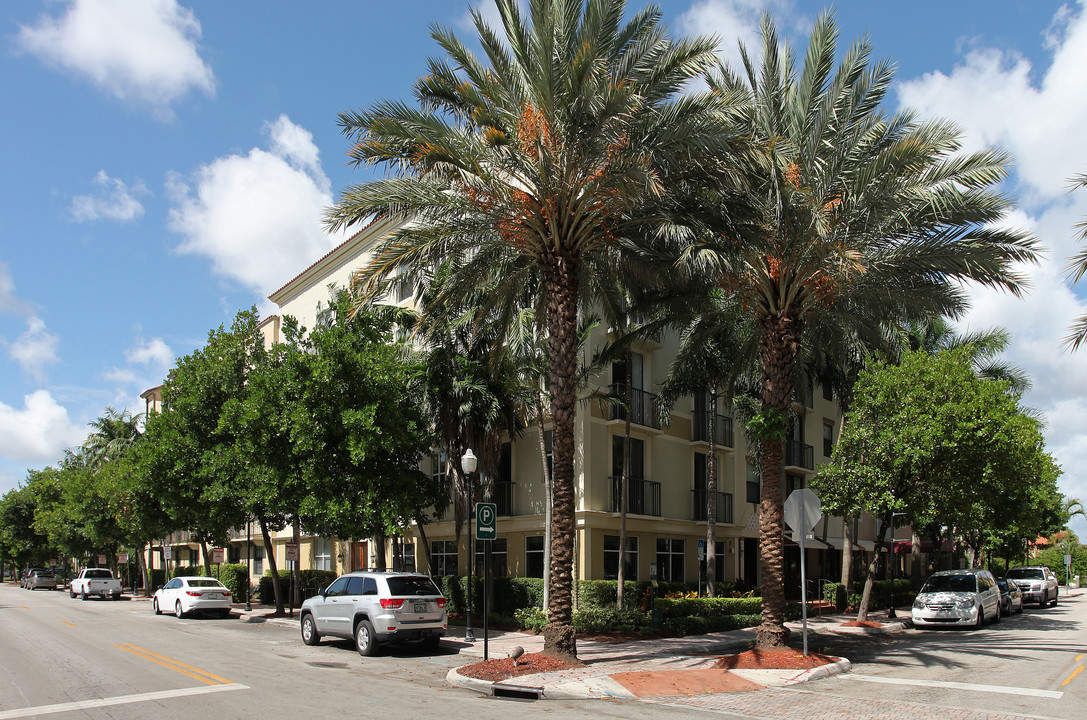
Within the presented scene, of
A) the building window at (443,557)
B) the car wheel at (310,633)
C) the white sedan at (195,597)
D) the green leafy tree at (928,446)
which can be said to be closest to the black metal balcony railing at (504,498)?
the building window at (443,557)

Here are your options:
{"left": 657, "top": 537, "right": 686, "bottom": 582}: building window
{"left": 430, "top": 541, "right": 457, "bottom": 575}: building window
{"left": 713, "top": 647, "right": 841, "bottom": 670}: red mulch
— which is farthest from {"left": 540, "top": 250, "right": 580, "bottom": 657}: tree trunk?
{"left": 430, "top": 541, "right": 457, "bottom": 575}: building window

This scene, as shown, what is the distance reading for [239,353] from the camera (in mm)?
27344

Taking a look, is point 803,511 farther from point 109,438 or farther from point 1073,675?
point 109,438

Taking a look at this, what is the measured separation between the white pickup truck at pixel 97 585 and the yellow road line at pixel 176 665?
30.3 metres

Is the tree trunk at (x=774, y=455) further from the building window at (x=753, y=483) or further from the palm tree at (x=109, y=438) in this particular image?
the palm tree at (x=109, y=438)

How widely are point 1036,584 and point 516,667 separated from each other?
33.5m

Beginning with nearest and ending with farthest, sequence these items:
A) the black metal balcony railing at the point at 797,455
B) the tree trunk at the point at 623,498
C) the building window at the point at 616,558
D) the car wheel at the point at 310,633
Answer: the car wheel at the point at 310,633, the tree trunk at the point at 623,498, the building window at the point at 616,558, the black metal balcony railing at the point at 797,455

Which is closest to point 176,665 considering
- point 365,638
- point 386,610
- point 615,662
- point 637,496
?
point 365,638

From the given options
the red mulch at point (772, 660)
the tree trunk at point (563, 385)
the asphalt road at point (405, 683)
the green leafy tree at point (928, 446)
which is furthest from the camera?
the green leafy tree at point (928, 446)

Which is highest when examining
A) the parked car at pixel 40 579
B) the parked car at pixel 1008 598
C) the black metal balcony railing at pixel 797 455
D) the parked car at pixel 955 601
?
the black metal balcony railing at pixel 797 455

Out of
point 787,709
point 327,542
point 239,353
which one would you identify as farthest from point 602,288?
point 327,542

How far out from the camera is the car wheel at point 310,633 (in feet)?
60.1

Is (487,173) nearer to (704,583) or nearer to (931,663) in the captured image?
(931,663)

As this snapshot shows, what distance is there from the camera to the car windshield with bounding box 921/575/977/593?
908 inches
